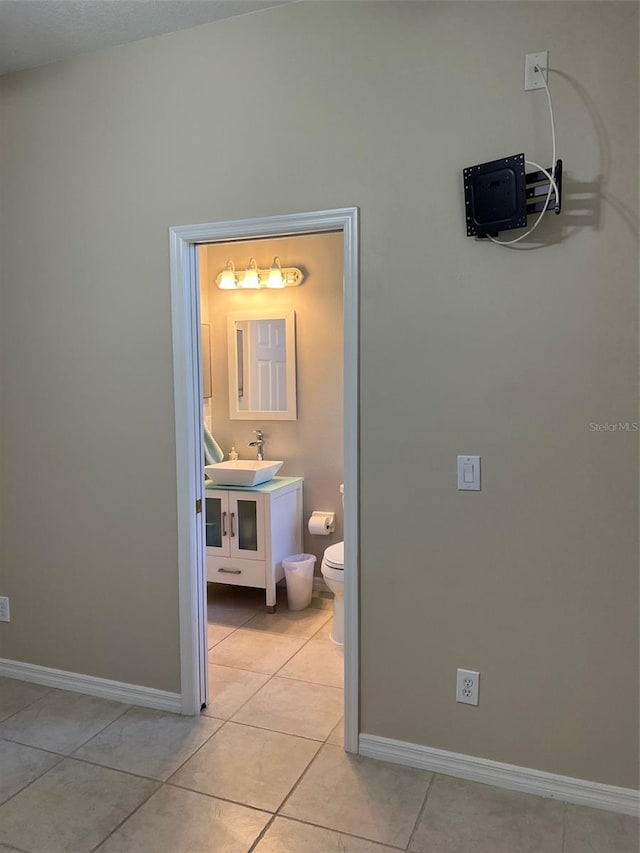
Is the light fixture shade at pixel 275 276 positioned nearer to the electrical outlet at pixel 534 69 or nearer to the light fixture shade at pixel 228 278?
the light fixture shade at pixel 228 278

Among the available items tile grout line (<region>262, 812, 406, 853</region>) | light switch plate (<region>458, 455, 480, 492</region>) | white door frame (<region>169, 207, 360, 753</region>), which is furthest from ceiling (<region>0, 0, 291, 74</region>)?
tile grout line (<region>262, 812, 406, 853</region>)

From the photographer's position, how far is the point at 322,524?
12.8ft

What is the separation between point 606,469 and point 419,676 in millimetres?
976

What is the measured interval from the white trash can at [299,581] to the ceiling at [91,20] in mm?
2730

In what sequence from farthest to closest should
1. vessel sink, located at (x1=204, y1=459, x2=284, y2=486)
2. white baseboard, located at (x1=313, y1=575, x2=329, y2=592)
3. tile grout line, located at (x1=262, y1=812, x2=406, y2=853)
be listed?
white baseboard, located at (x1=313, y1=575, x2=329, y2=592), vessel sink, located at (x1=204, y1=459, x2=284, y2=486), tile grout line, located at (x1=262, y1=812, x2=406, y2=853)

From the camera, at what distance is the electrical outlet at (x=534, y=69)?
6.29 ft

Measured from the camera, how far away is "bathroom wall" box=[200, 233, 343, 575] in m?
3.91

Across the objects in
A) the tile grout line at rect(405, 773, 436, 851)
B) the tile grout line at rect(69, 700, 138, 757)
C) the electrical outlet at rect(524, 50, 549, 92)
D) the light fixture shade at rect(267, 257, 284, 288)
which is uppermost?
the electrical outlet at rect(524, 50, 549, 92)

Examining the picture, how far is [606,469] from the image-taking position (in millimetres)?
1940

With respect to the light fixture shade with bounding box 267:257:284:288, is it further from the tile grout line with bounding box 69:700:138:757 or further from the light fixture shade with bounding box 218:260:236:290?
the tile grout line with bounding box 69:700:138:757

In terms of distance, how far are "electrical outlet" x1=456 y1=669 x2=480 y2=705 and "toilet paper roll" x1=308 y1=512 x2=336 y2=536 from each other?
5.92ft

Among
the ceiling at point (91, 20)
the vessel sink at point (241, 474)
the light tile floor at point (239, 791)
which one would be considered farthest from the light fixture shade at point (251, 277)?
the light tile floor at point (239, 791)

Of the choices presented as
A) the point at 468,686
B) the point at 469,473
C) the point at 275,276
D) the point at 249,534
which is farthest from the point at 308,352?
the point at 468,686

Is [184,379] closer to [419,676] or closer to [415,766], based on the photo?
[419,676]
